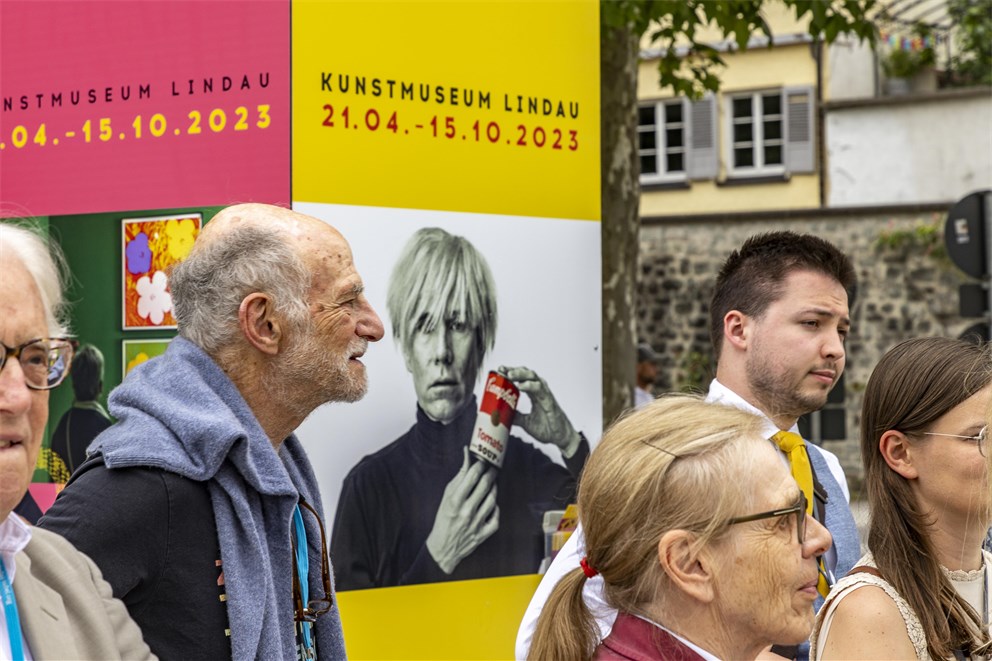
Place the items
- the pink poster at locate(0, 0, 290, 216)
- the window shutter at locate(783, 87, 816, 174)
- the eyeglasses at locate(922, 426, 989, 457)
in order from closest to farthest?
the eyeglasses at locate(922, 426, 989, 457), the pink poster at locate(0, 0, 290, 216), the window shutter at locate(783, 87, 816, 174)

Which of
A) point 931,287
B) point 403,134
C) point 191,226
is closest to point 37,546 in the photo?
point 191,226

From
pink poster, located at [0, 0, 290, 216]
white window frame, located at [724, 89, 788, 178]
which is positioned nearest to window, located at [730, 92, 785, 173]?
white window frame, located at [724, 89, 788, 178]

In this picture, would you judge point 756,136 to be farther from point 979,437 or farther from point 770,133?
point 979,437

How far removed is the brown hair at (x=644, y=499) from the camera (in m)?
2.37

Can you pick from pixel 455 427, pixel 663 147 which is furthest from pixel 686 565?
pixel 663 147

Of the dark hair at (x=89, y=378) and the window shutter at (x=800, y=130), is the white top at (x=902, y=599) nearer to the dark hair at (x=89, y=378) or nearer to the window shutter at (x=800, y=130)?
the dark hair at (x=89, y=378)

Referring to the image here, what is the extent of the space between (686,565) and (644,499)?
0.39 ft

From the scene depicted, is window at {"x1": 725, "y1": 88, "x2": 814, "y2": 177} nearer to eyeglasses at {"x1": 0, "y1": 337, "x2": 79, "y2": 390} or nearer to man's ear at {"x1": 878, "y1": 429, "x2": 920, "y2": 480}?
man's ear at {"x1": 878, "y1": 429, "x2": 920, "y2": 480}

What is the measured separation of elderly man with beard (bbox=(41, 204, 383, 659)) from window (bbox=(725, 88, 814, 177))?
23075 mm

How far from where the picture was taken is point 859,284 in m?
21.6

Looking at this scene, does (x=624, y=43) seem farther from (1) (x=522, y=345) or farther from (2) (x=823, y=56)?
(2) (x=823, y=56)

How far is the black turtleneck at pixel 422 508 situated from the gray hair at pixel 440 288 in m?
0.23

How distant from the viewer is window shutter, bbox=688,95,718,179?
87.7ft

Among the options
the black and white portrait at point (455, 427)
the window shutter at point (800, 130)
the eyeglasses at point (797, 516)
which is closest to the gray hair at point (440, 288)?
the black and white portrait at point (455, 427)
